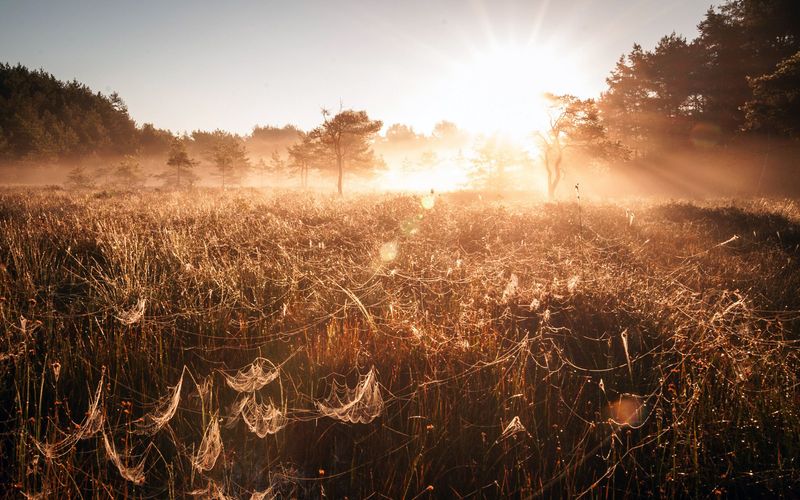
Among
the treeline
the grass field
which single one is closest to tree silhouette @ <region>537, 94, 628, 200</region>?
the treeline

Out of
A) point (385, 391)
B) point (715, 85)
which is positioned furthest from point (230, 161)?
point (715, 85)

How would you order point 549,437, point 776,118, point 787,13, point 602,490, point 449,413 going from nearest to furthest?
point 602,490 → point 549,437 → point 449,413 → point 776,118 → point 787,13

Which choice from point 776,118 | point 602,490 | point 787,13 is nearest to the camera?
point 602,490

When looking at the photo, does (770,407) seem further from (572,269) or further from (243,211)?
(243,211)

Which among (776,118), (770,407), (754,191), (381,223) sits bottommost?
(770,407)

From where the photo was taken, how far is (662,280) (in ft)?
17.9

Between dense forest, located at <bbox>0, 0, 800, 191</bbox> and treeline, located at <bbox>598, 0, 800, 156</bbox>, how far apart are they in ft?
0.26

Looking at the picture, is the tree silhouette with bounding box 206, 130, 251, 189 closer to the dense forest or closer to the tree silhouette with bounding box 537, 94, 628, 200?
the dense forest

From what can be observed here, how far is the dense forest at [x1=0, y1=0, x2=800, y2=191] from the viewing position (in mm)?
22406

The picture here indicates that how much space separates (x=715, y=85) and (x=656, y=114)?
538 centimetres

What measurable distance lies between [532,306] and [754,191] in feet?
109

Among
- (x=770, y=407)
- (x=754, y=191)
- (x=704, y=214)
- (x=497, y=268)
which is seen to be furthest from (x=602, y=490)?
(x=754, y=191)

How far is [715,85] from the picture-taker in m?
28.6

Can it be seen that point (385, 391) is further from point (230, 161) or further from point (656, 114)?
point (230, 161)
